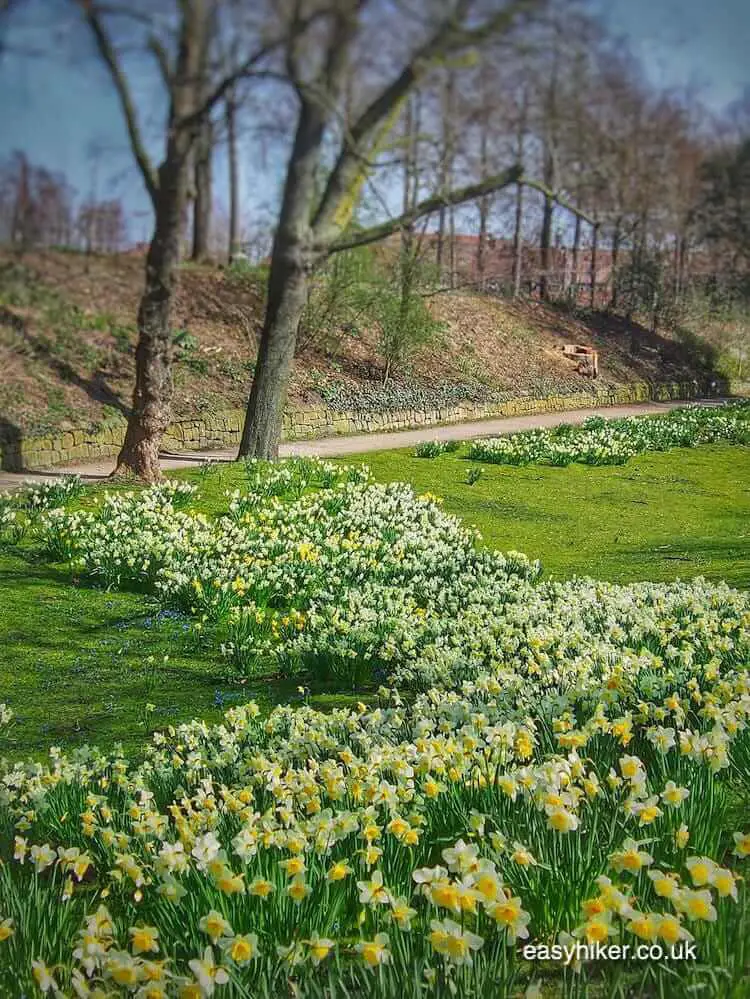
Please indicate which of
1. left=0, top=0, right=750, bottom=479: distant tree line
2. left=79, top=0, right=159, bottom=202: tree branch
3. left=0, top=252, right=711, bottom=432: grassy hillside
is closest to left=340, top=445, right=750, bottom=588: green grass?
left=0, top=252, right=711, bottom=432: grassy hillside

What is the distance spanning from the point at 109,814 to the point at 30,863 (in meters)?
0.36

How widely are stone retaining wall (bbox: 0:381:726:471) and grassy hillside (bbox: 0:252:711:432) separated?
0.94 ft

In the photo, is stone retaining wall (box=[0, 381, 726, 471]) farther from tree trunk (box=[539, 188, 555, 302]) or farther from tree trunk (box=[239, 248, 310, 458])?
tree trunk (box=[539, 188, 555, 302])

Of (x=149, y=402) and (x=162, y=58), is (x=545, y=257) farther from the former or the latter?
(x=162, y=58)

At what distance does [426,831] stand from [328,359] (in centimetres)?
1499

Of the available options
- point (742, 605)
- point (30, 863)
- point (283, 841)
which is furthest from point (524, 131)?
point (742, 605)

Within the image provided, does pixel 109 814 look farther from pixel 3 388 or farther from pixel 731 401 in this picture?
pixel 731 401

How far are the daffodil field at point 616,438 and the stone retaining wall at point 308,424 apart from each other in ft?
7.75

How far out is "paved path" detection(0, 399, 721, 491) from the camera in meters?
10.6

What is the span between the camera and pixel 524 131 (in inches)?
65.0

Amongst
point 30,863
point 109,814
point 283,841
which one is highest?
point 283,841

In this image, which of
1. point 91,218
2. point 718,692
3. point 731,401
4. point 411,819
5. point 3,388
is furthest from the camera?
point 731,401

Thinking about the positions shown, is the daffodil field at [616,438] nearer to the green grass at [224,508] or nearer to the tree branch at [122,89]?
the green grass at [224,508]

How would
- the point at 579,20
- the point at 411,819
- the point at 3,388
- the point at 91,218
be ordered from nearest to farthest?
the point at 579,20 → the point at 91,218 → the point at 411,819 → the point at 3,388
